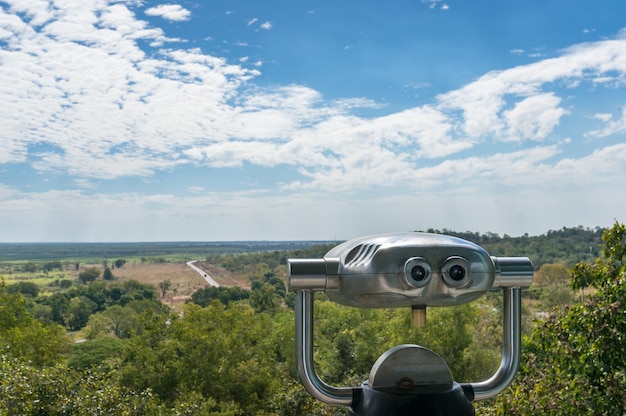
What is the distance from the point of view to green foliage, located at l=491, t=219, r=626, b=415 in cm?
358

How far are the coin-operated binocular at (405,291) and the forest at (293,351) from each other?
0.13m

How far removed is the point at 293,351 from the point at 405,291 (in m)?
6.06

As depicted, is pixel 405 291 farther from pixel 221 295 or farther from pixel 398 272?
pixel 221 295

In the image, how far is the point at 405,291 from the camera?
85 centimetres

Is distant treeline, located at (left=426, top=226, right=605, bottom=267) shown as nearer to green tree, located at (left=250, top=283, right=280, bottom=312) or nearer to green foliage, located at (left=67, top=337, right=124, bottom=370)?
green tree, located at (left=250, top=283, right=280, bottom=312)

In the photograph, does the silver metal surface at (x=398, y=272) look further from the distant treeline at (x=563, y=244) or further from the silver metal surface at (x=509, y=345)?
the distant treeline at (x=563, y=244)

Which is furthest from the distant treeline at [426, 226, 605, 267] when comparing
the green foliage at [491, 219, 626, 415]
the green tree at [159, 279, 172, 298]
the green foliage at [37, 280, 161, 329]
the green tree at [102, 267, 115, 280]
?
the green tree at [102, 267, 115, 280]

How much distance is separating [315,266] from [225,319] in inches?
545

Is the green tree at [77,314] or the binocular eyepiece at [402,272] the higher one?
the binocular eyepiece at [402,272]

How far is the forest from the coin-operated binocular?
0.13 metres

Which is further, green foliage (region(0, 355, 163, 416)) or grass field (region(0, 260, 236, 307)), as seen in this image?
grass field (region(0, 260, 236, 307))

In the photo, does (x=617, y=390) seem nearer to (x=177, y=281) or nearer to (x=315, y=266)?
(x=315, y=266)

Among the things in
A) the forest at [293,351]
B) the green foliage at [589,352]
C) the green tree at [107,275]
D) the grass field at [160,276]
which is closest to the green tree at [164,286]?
the grass field at [160,276]

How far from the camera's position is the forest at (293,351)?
3.74m
